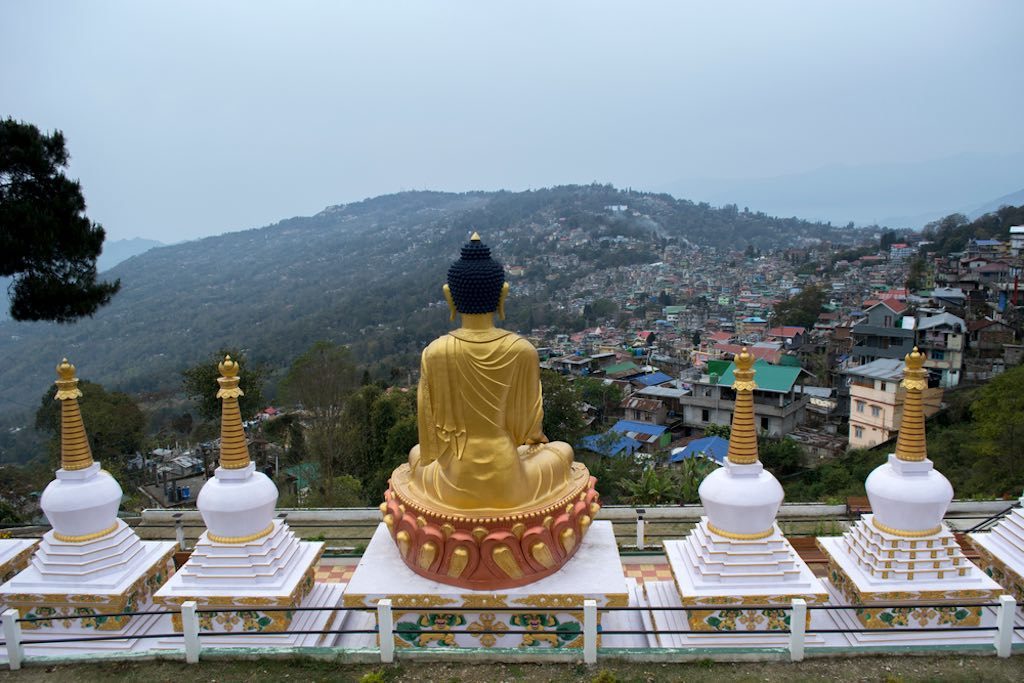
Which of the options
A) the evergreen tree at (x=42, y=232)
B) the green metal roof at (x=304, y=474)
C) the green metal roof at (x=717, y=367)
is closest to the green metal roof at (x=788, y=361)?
the green metal roof at (x=717, y=367)

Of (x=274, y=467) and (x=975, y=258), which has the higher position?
(x=975, y=258)

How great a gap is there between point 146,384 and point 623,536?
7992 cm

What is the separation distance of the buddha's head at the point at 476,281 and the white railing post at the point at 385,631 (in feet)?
13.1

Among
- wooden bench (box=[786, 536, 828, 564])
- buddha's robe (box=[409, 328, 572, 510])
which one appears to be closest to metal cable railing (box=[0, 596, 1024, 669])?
buddha's robe (box=[409, 328, 572, 510])

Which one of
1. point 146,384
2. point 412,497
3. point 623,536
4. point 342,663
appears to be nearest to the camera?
point 342,663

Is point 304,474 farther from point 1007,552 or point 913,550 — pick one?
point 1007,552

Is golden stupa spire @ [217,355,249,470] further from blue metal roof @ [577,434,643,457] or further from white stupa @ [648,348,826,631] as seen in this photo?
blue metal roof @ [577,434,643,457]

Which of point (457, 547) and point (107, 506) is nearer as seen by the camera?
point (457, 547)

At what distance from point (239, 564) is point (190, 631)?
118cm

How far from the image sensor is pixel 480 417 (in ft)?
31.9

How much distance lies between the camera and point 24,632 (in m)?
10.0

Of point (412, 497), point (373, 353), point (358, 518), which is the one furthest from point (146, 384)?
point (412, 497)

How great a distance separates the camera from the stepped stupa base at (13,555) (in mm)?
11086

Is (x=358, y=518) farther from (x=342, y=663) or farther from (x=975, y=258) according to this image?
(x=975, y=258)
